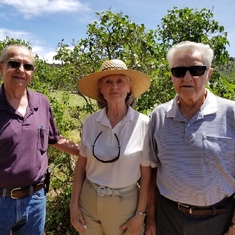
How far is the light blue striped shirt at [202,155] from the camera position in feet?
7.36

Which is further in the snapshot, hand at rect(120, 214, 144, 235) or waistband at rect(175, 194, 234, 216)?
hand at rect(120, 214, 144, 235)

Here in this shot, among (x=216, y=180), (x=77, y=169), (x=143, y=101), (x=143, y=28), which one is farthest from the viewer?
(x=143, y=28)

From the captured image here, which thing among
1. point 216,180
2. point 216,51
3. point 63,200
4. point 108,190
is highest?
point 216,51

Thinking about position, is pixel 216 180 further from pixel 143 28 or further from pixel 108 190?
pixel 143 28

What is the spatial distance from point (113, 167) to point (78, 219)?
0.57 metres

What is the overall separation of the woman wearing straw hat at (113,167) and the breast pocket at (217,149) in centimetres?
51

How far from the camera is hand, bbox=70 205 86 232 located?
8.51 feet

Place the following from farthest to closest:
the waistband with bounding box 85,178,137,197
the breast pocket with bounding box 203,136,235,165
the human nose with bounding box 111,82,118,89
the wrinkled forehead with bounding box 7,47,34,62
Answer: the wrinkled forehead with bounding box 7,47,34,62 → the human nose with bounding box 111,82,118,89 → the waistband with bounding box 85,178,137,197 → the breast pocket with bounding box 203,136,235,165

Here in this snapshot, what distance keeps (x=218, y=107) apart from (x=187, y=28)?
2692 mm

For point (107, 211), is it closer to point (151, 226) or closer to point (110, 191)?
point (110, 191)

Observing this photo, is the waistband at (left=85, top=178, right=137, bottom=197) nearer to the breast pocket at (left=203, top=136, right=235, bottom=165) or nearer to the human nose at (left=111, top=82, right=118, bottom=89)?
the breast pocket at (left=203, top=136, right=235, bottom=165)

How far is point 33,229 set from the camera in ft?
9.19

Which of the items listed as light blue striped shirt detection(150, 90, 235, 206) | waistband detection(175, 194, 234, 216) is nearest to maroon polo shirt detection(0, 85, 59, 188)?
light blue striped shirt detection(150, 90, 235, 206)

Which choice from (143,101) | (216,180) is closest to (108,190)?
(216,180)
